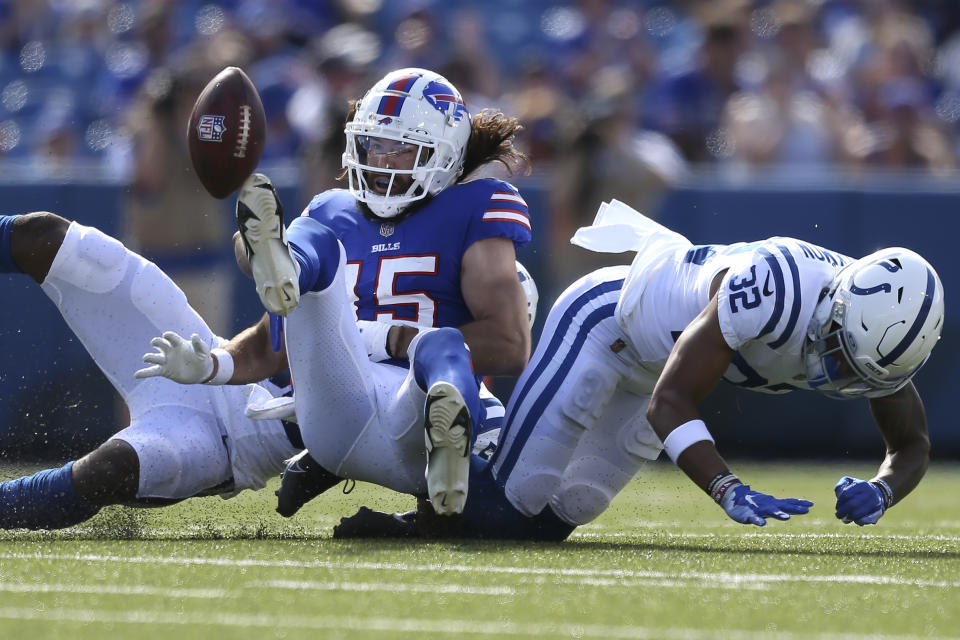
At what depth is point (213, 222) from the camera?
22.5ft


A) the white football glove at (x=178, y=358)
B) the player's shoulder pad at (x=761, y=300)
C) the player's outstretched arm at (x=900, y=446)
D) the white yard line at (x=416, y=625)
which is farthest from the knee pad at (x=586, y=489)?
the white yard line at (x=416, y=625)

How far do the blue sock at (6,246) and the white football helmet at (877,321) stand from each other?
2101 millimetres

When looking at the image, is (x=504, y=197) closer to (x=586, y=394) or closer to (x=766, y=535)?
(x=586, y=394)

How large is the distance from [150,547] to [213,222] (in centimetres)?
325

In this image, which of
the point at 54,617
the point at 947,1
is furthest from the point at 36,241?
the point at 947,1

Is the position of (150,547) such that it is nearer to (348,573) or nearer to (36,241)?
(348,573)

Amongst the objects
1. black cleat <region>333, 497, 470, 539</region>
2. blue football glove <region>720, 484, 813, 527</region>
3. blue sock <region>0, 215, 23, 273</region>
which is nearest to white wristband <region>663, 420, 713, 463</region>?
blue football glove <region>720, 484, 813, 527</region>

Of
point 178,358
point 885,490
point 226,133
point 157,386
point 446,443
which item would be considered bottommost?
point 885,490

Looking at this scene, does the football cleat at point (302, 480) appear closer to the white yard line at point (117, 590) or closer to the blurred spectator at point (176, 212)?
the white yard line at point (117, 590)

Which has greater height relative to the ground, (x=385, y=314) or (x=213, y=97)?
(x=213, y=97)

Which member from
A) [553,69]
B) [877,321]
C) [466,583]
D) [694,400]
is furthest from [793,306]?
[553,69]

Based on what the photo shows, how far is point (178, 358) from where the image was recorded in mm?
3820

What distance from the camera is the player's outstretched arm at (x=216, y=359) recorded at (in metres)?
3.81

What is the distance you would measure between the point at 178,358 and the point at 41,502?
551mm
